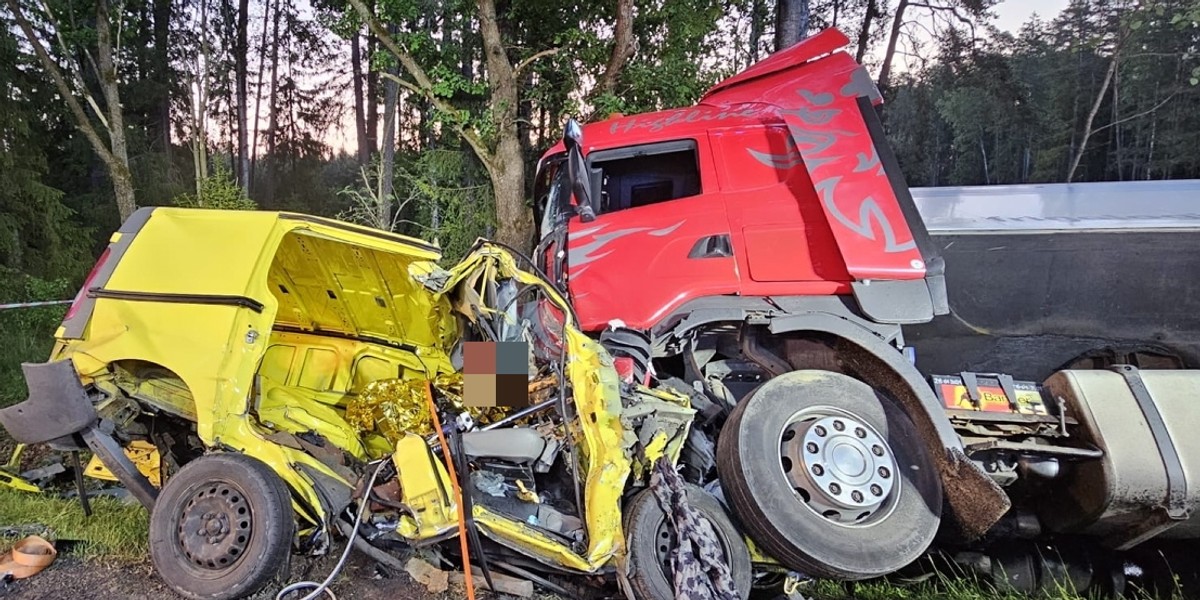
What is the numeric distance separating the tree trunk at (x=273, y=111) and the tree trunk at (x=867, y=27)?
2120cm

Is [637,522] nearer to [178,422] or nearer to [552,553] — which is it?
[552,553]

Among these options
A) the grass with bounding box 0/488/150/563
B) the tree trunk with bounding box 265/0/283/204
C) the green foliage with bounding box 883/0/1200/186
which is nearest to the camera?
the grass with bounding box 0/488/150/563

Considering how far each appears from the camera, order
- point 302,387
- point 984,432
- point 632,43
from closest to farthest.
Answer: point 984,432
point 302,387
point 632,43

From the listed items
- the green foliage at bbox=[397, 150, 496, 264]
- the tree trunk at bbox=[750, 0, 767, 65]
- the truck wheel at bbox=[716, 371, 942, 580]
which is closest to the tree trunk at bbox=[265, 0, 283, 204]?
the green foliage at bbox=[397, 150, 496, 264]

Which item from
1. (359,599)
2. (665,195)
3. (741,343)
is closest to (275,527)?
(359,599)

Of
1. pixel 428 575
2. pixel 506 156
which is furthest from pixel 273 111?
pixel 428 575

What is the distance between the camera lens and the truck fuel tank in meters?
2.91

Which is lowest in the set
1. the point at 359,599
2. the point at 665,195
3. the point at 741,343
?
the point at 359,599

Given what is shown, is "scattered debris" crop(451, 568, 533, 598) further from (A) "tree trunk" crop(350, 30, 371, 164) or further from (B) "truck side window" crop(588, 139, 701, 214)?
(A) "tree trunk" crop(350, 30, 371, 164)

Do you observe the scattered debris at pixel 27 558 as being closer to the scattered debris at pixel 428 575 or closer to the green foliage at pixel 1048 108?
the scattered debris at pixel 428 575

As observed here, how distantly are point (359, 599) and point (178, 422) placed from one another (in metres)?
1.46

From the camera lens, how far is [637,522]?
282 cm

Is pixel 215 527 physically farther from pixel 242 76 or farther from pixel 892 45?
pixel 242 76

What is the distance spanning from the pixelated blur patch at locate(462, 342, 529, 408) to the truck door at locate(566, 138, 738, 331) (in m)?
0.81
